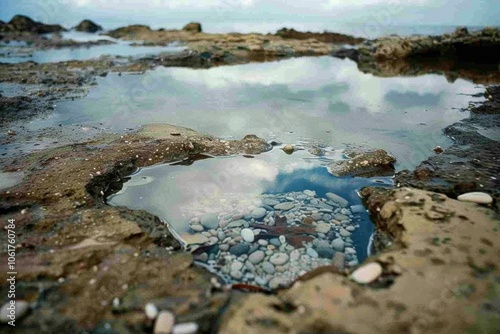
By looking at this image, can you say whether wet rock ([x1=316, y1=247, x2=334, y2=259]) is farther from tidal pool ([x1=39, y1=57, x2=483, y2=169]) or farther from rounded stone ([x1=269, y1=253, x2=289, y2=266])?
tidal pool ([x1=39, y1=57, x2=483, y2=169])

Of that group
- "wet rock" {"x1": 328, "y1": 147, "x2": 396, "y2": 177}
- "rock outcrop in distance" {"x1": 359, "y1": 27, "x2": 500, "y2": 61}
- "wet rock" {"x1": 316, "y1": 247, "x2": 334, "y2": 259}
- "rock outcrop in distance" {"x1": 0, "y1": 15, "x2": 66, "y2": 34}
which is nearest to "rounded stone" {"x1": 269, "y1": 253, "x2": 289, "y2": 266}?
"wet rock" {"x1": 316, "y1": 247, "x2": 334, "y2": 259}

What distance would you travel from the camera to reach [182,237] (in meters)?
A: 3.70

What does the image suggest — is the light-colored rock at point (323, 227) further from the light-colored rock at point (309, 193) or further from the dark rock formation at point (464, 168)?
the dark rock formation at point (464, 168)

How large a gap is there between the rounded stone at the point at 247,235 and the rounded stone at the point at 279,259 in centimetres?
38

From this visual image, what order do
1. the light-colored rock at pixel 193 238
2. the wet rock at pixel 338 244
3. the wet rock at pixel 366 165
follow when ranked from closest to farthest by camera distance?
the wet rock at pixel 338 244 < the light-colored rock at pixel 193 238 < the wet rock at pixel 366 165

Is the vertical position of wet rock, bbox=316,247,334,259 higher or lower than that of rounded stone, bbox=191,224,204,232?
higher

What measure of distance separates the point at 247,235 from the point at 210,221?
0.56m

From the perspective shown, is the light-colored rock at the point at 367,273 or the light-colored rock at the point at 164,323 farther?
the light-colored rock at the point at 367,273

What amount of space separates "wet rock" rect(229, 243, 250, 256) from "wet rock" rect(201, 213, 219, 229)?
0.49m

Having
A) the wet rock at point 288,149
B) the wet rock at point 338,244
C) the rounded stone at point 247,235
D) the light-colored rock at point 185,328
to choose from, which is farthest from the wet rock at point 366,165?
the light-colored rock at point 185,328

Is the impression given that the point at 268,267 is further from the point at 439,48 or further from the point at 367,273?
the point at 439,48

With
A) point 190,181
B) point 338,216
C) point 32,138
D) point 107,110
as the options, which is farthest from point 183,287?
point 107,110

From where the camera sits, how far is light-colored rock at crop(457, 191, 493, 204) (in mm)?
3444

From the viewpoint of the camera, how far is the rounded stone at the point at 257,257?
3287 millimetres
